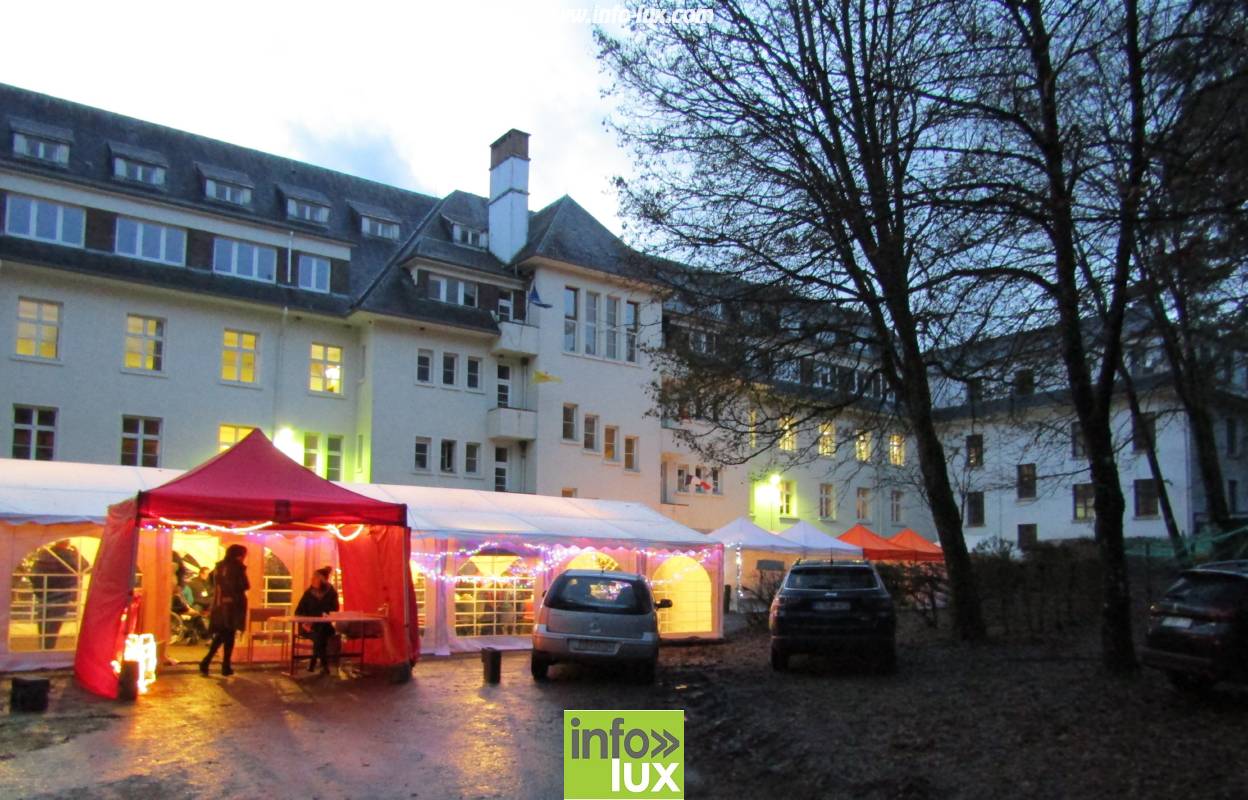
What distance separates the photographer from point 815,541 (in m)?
32.9

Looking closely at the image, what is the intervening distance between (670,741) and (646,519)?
1495cm

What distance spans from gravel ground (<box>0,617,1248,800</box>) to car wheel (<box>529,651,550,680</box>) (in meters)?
0.37

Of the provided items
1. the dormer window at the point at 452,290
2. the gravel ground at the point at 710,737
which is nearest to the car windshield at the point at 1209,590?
the gravel ground at the point at 710,737

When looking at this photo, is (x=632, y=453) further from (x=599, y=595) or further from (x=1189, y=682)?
(x=1189, y=682)

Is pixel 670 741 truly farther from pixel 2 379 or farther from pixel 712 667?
pixel 2 379

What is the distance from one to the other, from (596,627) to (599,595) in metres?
0.63

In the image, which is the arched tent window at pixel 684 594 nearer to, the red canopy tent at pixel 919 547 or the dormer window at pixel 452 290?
the red canopy tent at pixel 919 547

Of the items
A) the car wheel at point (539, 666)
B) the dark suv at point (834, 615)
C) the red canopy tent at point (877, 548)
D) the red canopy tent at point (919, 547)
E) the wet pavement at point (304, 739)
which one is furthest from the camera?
the red canopy tent at point (919, 547)

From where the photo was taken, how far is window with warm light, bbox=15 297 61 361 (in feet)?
90.3

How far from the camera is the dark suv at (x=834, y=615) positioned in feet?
48.7

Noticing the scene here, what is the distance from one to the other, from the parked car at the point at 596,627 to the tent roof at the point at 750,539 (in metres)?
14.7

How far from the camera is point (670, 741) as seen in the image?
9.95 metres

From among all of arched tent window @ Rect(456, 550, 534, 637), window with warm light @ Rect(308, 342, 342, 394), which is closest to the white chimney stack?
window with warm light @ Rect(308, 342, 342, 394)

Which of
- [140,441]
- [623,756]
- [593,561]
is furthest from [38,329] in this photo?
[623,756]
